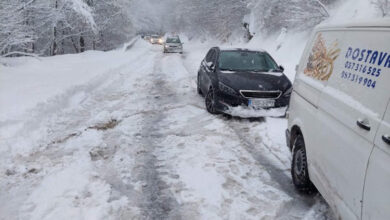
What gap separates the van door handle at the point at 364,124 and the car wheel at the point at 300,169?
147cm

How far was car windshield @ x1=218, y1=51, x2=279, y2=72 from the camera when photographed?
362 inches

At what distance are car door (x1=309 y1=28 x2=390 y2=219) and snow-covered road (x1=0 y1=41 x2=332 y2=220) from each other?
884 millimetres

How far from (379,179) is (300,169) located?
A: 6.60ft

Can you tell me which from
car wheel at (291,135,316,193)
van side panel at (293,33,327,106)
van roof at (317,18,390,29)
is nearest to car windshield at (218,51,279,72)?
van side panel at (293,33,327,106)

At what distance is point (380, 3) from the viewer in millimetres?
14398

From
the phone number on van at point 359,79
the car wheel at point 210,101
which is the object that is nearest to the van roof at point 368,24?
the phone number on van at point 359,79

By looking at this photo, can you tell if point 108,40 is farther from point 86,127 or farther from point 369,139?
point 369,139

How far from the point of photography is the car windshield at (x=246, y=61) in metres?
9.20

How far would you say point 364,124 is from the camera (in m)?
3.01

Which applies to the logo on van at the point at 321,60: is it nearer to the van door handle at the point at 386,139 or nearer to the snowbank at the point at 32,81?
the van door handle at the point at 386,139

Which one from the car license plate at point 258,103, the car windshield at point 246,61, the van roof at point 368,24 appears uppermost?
the van roof at point 368,24

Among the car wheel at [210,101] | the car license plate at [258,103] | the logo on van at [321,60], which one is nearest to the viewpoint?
the logo on van at [321,60]

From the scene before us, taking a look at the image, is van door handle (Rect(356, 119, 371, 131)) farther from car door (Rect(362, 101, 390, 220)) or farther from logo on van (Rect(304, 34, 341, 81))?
logo on van (Rect(304, 34, 341, 81))

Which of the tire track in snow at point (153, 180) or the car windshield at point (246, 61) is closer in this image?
the tire track in snow at point (153, 180)
